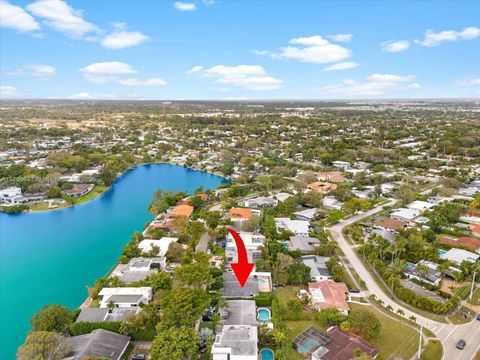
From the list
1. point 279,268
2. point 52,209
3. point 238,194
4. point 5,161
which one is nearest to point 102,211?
point 52,209

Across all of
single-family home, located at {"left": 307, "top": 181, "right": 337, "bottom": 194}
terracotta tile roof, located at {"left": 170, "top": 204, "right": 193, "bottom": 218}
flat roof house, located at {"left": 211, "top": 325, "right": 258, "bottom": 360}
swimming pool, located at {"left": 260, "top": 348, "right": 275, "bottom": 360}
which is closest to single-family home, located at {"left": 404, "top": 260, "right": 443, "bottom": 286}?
swimming pool, located at {"left": 260, "top": 348, "right": 275, "bottom": 360}

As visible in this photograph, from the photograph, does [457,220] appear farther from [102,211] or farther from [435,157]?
[102,211]

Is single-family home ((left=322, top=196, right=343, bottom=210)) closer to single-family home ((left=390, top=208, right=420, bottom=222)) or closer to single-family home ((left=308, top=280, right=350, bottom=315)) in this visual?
single-family home ((left=390, top=208, right=420, bottom=222))

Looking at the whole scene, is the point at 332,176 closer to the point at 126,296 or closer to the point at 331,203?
the point at 331,203

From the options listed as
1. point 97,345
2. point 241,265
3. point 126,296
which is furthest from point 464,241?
point 97,345

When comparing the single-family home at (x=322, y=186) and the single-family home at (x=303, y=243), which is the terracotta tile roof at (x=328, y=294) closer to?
the single-family home at (x=303, y=243)

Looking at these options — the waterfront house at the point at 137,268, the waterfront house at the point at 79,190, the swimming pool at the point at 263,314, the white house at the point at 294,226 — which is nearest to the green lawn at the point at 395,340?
the swimming pool at the point at 263,314
